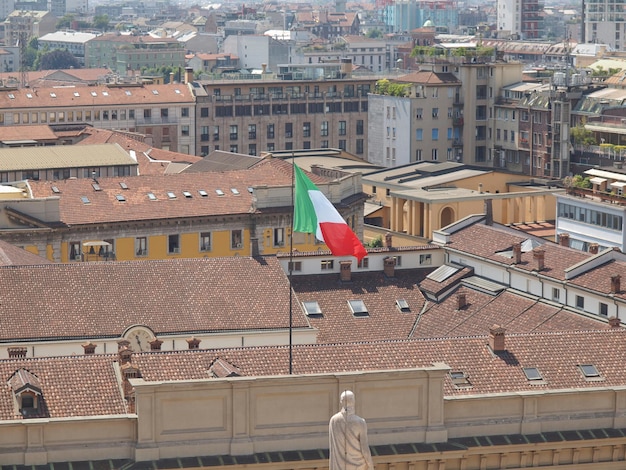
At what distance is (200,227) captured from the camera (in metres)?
113

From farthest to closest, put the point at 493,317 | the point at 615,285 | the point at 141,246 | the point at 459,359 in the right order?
the point at 141,246 → the point at 493,317 → the point at 615,285 → the point at 459,359

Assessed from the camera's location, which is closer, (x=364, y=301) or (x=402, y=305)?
(x=364, y=301)

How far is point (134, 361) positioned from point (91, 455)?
7.54m

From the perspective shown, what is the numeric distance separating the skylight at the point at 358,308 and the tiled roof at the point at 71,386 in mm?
27281

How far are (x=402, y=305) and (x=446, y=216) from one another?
123 ft

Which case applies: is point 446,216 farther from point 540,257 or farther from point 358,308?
point 358,308

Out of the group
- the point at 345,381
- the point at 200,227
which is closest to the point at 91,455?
the point at 345,381

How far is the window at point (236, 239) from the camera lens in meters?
113

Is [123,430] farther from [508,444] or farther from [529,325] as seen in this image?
[529,325]

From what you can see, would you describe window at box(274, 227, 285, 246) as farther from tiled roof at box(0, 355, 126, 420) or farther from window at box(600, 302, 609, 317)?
tiled roof at box(0, 355, 126, 420)

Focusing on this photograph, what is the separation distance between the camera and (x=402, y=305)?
9019 centimetres

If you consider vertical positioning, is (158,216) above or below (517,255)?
below

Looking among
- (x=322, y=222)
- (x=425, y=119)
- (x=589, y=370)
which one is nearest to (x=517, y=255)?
(x=589, y=370)

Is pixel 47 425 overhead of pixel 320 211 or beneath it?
beneath
